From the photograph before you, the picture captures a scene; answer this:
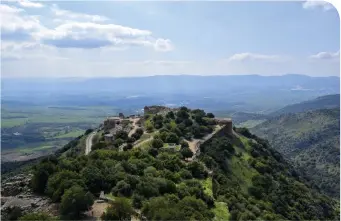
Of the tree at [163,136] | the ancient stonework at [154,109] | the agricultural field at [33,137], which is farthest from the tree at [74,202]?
the agricultural field at [33,137]

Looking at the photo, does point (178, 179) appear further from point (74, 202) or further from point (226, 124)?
point (226, 124)

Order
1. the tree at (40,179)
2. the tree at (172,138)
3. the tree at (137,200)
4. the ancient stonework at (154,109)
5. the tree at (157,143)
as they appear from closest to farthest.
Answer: the tree at (137,200)
the tree at (40,179)
the tree at (157,143)
the tree at (172,138)
the ancient stonework at (154,109)

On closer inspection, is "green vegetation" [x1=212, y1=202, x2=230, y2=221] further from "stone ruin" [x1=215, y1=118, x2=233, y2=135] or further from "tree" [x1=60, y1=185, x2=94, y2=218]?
"stone ruin" [x1=215, y1=118, x2=233, y2=135]

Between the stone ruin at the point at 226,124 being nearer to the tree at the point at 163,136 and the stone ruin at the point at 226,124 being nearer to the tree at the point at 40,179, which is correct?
the tree at the point at 163,136

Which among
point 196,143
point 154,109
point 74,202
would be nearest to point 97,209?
point 74,202

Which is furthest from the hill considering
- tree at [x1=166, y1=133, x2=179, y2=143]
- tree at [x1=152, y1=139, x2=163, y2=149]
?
tree at [x1=166, y1=133, x2=179, y2=143]

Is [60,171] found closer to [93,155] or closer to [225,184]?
[93,155]
